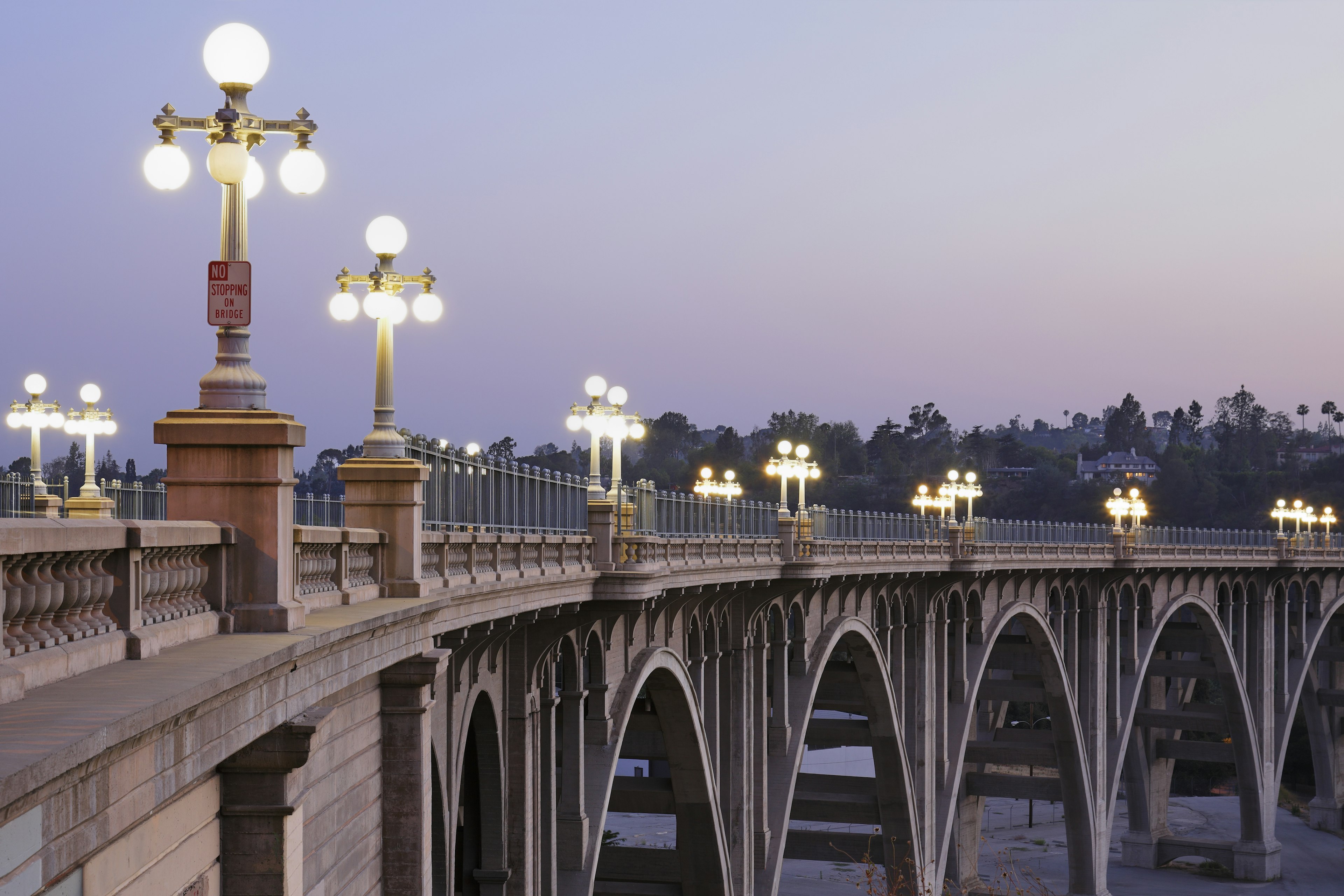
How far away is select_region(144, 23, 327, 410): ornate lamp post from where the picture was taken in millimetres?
9383

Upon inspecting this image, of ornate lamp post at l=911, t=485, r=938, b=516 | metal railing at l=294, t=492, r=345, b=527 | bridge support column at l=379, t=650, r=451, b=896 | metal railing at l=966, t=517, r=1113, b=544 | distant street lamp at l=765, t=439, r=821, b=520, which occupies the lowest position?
bridge support column at l=379, t=650, r=451, b=896

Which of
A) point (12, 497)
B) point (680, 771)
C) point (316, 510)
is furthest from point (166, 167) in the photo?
point (680, 771)

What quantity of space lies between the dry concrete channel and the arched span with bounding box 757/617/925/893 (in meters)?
11.8

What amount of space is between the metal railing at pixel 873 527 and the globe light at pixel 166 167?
29.1 m

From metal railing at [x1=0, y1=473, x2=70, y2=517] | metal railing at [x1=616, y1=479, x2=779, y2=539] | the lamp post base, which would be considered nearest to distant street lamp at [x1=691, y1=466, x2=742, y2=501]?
metal railing at [x1=616, y1=479, x2=779, y2=539]

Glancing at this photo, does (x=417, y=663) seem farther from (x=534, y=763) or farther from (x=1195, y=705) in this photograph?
(x=1195, y=705)

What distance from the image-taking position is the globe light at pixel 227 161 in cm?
932

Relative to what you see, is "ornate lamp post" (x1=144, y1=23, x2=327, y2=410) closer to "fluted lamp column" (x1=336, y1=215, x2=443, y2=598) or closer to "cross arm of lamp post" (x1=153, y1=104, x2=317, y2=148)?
"cross arm of lamp post" (x1=153, y1=104, x2=317, y2=148)

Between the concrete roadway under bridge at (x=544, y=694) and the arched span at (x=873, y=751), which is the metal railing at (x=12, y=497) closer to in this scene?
the concrete roadway under bridge at (x=544, y=694)

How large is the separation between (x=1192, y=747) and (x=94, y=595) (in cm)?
7450

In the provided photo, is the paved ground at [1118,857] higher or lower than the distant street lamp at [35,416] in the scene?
lower

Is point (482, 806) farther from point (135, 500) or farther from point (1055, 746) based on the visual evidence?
point (1055, 746)

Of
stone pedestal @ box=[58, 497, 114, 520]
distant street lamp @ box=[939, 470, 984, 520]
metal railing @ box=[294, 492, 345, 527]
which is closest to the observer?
metal railing @ box=[294, 492, 345, 527]

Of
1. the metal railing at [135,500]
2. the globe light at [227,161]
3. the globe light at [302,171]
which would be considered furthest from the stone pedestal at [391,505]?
the metal railing at [135,500]
